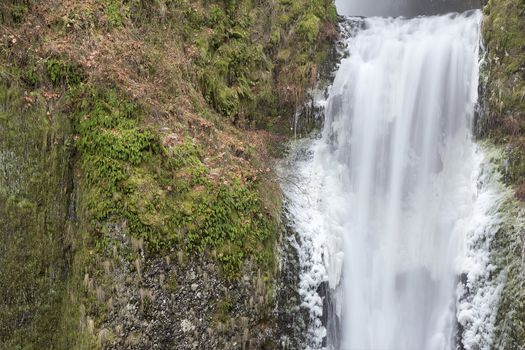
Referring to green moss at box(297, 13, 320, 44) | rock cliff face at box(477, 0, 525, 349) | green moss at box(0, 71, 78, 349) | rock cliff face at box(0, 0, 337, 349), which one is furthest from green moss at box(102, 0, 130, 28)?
rock cliff face at box(477, 0, 525, 349)

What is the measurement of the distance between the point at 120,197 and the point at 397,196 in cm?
536

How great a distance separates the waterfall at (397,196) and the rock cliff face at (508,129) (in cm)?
27

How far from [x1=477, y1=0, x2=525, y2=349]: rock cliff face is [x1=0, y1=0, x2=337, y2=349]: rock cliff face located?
3684 millimetres

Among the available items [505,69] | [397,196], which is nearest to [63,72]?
[397,196]

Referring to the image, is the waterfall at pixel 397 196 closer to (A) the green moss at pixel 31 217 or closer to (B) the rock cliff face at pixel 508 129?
(B) the rock cliff face at pixel 508 129

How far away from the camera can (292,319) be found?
8078 mm

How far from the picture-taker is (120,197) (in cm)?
681

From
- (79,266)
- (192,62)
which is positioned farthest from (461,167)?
(79,266)

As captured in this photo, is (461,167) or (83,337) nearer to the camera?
(83,337)

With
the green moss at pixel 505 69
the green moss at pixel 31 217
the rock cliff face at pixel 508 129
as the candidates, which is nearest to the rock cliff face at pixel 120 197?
the green moss at pixel 31 217

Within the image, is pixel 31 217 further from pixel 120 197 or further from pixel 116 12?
pixel 116 12

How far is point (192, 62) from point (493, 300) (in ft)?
22.3

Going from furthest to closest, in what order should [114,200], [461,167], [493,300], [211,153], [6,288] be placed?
[461,167]
[211,153]
[493,300]
[114,200]
[6,288]

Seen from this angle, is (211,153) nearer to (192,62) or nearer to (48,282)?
(192,62)
